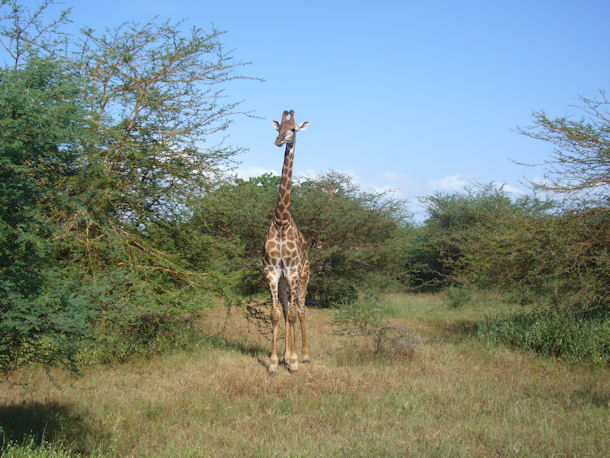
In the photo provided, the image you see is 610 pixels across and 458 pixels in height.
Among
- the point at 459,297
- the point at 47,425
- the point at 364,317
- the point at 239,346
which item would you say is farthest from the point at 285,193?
the point at 459,297

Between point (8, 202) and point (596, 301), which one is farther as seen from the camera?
point (596, 301)

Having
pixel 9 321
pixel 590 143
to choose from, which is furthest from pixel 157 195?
pixel 590 143

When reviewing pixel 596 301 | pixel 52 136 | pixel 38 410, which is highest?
pixel 52 136

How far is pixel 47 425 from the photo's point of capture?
5.52 meters

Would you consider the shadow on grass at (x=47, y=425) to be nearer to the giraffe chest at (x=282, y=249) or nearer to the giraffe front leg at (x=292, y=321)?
the giraffe front leg at (x=292, y=321)

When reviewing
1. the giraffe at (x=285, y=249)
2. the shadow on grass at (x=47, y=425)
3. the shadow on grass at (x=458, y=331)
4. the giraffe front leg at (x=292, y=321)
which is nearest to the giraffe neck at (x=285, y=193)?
the giraffe at (x=285, y=249)

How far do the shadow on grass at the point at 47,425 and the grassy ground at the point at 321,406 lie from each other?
2cm

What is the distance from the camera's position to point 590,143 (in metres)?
9.25

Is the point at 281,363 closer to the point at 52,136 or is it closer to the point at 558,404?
the point at 558,404

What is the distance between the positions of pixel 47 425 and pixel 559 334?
25.4 ft

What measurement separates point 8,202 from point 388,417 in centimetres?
431

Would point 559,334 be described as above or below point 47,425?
above

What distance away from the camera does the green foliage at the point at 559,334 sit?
8.43m

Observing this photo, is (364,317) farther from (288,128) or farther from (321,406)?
(288,128)
